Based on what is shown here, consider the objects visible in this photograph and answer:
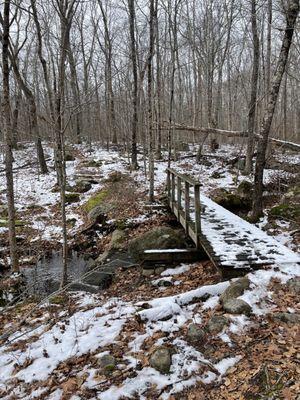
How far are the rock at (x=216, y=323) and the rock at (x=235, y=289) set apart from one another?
0.46 meters

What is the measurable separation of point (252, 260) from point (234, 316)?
A: 5.00 feet

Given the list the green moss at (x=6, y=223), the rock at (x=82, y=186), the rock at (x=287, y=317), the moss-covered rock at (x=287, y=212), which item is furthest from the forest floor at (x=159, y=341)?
the rock at (x=82, y=186)

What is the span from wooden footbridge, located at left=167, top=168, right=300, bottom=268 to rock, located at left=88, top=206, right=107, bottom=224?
298 centimetres

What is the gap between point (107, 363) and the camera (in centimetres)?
418

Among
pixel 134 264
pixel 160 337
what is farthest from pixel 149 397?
pixel 134 264

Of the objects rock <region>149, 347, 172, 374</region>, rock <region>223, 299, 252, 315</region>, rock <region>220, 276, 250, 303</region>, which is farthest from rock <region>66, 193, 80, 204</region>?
rock <region>149, 347, 172, 374</region>

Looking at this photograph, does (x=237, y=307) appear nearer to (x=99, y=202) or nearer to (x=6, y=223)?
(x=99, y=202)

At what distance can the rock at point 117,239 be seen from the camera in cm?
920

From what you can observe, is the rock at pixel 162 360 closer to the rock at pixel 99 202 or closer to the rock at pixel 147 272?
the rock at pixel 147 272

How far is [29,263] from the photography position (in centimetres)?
Result: 930

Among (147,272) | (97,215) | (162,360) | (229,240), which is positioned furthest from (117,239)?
(162,360)

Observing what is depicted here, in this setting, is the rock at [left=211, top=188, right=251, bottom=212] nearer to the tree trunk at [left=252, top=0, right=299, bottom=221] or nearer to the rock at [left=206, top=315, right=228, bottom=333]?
the tree trunk at [left=252, top=0, right=299, bottom=221]

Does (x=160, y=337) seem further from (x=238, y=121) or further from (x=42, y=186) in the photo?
(x=238, y=121)

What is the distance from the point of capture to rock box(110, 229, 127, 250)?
920 cm
